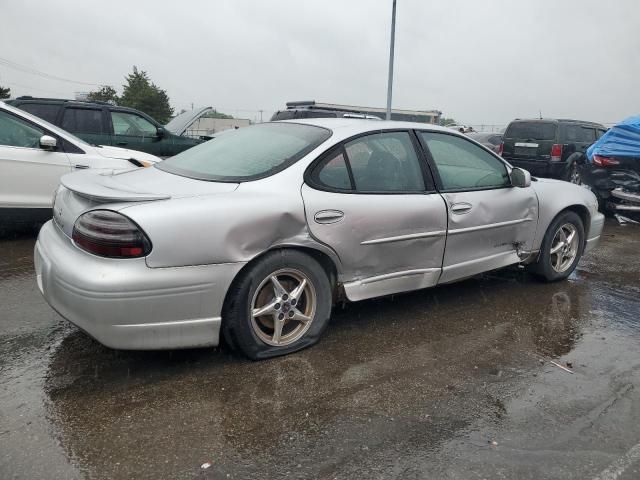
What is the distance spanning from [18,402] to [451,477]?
83.0 inches

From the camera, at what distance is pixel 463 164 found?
4.20m

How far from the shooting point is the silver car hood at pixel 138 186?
9.40ft

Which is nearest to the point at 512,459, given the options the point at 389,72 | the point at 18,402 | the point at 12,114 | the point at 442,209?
the point at 442,209

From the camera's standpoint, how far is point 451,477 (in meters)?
2.26

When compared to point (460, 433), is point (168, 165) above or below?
above

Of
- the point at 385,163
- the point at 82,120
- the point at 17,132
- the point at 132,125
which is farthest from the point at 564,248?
the point at 82,120

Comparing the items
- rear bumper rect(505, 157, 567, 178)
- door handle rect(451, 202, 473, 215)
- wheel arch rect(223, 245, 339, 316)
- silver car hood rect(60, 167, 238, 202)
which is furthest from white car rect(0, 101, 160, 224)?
rear bumper rect(505, 157, 567, 178)

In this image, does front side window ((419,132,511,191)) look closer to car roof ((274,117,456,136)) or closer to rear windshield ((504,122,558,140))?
car roof ((274,117,456,136))

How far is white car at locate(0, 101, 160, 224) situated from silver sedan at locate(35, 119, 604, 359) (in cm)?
268

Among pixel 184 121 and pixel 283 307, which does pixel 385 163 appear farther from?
pixel 184 121

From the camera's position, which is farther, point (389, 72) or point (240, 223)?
point (389, 72)

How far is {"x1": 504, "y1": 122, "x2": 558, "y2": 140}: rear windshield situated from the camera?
484 inches

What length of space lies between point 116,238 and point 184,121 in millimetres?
8789

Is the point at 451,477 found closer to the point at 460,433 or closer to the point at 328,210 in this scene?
the point at 460,433
